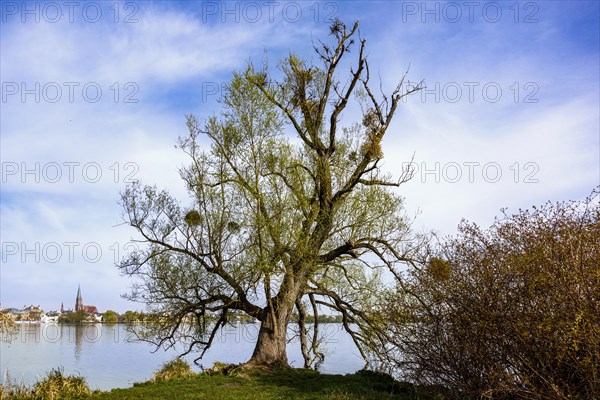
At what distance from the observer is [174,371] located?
18109mm

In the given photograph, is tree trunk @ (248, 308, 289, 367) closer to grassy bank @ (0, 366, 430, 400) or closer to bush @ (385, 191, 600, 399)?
grassy bank @ (0, 366, 430, 400)

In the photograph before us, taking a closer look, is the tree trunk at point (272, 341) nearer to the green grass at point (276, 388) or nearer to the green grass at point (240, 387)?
the green grass at point (240, 387)

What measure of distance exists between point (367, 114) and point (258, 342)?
30.7 feet

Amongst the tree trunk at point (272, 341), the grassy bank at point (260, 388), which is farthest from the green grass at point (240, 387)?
the tree trunk at point (272, 341)

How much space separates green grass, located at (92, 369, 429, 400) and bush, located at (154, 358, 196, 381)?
486 mm

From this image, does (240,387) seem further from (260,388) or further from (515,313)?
(515,313)

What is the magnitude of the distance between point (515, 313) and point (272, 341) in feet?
34.2

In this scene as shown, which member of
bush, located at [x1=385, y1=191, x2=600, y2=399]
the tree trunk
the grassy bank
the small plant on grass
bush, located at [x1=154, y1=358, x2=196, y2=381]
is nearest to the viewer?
bush, located at [x1=385, y1=191, x2=600, y2=399]

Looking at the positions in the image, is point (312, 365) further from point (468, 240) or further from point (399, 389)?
point (468, 240)

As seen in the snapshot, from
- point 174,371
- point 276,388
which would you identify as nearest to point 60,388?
point 174,371

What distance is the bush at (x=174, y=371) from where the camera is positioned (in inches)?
693

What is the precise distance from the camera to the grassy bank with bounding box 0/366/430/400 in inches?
532

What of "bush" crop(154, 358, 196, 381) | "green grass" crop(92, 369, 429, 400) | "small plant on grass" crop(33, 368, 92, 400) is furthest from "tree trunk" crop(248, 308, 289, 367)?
"small plant on grass" crop(33, 368, 92, 400)

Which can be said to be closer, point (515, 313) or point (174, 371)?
point (515, 313)
